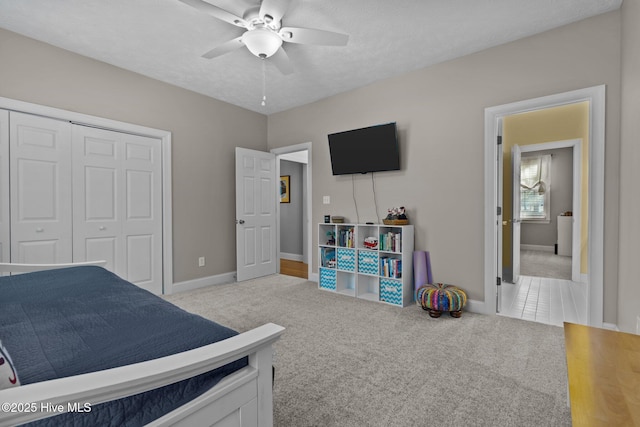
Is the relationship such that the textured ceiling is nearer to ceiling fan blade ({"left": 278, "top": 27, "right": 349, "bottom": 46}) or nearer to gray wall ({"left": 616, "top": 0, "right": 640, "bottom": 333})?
ceiling fan blade ({"left": 278, "top": 27, "right": 349, "bottom": 46})

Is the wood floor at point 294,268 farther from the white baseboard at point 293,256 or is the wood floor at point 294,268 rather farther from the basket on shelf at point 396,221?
the basket on shelf at point 396,221

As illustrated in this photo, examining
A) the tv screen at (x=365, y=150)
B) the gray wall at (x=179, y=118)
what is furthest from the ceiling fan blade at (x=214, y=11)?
the gray wall at (x=179, y=118)

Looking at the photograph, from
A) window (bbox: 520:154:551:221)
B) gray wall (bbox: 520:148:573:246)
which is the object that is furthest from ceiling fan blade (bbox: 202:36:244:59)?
window (bbox: 520:154:551:221)

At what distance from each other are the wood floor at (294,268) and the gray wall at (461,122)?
1438mm

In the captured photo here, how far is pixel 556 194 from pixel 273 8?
25.9 ft

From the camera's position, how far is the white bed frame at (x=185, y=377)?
22.6 inches

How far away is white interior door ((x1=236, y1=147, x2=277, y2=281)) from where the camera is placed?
14.8 ft

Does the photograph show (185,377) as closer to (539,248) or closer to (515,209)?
(515,209)

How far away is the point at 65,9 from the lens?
96.3 inches

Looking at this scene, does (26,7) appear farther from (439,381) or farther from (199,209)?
(439,381)

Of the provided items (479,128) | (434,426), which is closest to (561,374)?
(434,426)

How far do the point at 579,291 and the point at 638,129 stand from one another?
9.12 ft

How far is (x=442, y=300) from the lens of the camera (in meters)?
2.95

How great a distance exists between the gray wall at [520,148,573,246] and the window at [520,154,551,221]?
10 cm
